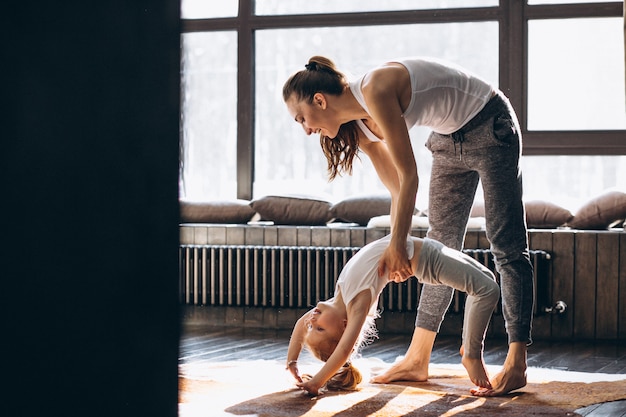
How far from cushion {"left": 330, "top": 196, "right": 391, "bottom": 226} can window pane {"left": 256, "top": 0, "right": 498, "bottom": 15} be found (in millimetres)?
1144

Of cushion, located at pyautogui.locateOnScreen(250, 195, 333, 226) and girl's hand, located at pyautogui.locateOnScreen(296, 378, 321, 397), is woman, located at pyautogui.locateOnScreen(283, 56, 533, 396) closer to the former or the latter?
girl's hand, located at pyautogui.locateOnScreen(296, 378, 321, 397)

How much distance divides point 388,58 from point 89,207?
4.07m

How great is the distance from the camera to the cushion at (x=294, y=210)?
13.5 ft

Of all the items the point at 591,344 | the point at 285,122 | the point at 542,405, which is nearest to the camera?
the point at 542,405

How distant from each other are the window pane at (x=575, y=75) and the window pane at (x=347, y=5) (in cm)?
36

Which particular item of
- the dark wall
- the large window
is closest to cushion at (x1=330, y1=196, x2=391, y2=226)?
the large window

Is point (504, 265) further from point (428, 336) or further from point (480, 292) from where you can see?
point (428, 336)

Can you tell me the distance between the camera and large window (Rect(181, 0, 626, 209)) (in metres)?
4.23

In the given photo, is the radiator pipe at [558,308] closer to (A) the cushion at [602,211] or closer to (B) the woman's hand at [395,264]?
(A) the cushion at [602,211]

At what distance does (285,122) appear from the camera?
185 inches

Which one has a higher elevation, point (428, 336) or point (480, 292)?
point (480, 292)

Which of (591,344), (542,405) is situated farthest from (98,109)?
(591,344)

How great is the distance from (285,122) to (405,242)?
2563mm

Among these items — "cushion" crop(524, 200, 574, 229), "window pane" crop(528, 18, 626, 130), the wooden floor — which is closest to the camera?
the wooden floor
